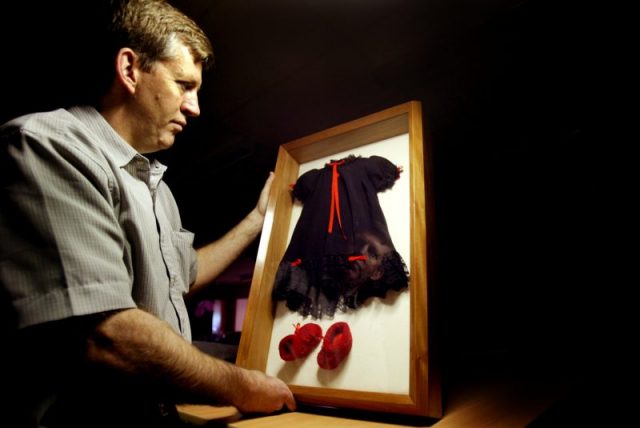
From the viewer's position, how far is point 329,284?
100 cm

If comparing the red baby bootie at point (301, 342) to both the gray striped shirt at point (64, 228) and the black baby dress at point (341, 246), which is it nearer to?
the black baby dress at point (341, 246)

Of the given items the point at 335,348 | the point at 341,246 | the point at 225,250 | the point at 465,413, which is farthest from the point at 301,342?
the point at 225,250

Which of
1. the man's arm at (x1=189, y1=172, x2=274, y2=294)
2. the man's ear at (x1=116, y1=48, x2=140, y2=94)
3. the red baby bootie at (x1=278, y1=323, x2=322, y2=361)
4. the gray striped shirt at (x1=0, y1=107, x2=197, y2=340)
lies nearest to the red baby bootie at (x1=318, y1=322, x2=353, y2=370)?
the red baby bootie at (x1=278, y1=323, x2=322, y2=361)

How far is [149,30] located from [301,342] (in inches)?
40.0

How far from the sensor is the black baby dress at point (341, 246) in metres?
0.94

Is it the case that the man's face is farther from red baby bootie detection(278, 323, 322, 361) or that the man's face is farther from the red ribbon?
red baby bootie detection(278, 323, 322, 361)

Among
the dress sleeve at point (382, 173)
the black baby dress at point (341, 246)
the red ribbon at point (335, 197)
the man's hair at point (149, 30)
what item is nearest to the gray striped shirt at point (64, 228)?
the man's hair at point (149, 30)

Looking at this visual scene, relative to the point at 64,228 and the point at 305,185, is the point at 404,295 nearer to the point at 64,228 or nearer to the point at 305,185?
the point at 305,185

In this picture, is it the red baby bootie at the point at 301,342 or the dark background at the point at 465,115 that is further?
the dark background at the point at 465,115

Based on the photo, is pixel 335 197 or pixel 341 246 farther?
pixel 335 197

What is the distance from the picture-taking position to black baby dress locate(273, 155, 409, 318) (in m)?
0.94

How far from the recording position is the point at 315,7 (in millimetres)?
1323

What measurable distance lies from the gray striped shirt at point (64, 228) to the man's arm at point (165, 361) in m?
0.05

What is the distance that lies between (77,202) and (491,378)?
4.28ft
